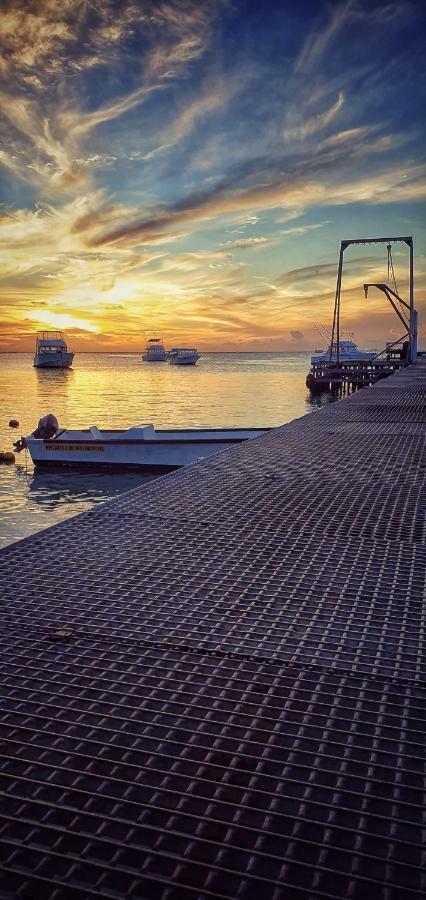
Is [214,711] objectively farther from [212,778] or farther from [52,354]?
[52,354]

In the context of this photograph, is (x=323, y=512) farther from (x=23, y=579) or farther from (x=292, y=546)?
(x=23, y=579)

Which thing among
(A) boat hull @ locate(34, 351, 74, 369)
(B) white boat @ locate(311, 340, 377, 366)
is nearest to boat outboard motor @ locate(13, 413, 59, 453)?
(B) white boat @ locate(311, 340, 377, 366)

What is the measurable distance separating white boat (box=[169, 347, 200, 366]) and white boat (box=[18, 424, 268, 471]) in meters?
139

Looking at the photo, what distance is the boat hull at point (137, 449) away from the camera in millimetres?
21547

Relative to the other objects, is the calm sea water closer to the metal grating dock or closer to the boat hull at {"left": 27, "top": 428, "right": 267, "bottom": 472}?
the boat hull at {"left": 27, "top": 428, "right": 267, "bottom": 472}

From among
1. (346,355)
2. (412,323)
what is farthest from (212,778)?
(346,355)

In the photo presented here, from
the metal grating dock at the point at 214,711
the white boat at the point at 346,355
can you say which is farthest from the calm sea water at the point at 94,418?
the metal grating dock at the point at 214,711

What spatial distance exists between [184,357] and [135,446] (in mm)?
140913

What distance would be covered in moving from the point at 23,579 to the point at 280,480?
305 cm

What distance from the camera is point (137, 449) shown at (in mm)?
21984

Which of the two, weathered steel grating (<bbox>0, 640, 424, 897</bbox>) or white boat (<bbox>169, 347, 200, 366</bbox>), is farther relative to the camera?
white boat (<bbox>169, 347, 200, 366</bbox>)

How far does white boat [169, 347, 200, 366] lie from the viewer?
16088 cm

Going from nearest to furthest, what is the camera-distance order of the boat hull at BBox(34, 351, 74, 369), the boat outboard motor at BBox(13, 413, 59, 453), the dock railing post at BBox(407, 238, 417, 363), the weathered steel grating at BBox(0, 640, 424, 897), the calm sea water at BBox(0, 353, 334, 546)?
the weathered steel grating at BBox(0, 640, 424, 897) < the calm sea water at BBox(0, 353, 334, 546) < the boat outboard motor at BBox(13, 413, 59, 453) < the dock railing post at BBox(407, 238, 417, 363) < the boat hull at BBox(34, 351, 74, 369)

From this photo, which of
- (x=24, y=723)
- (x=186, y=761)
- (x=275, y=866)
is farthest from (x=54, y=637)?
(x=275, y=866)
